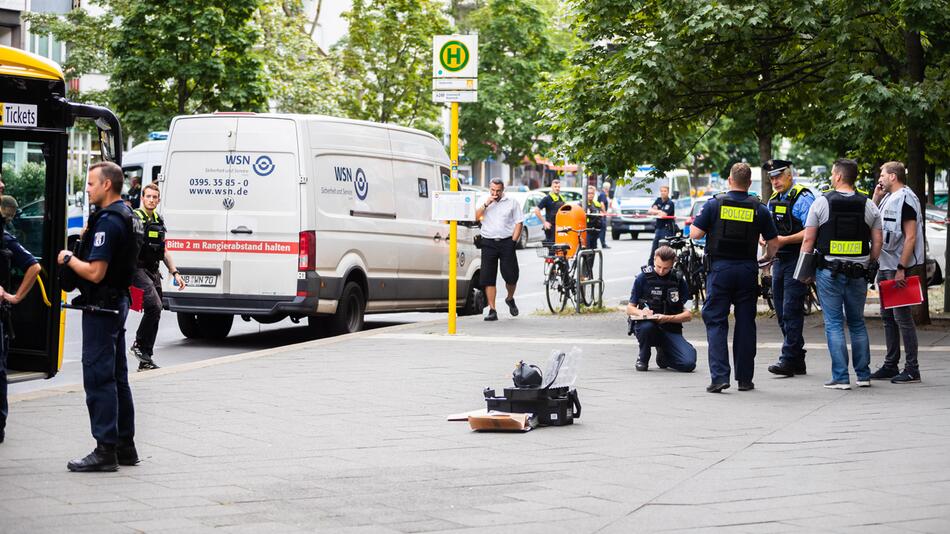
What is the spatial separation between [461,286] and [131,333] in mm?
4483

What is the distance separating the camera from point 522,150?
5419 centimetres

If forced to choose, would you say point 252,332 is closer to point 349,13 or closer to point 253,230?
point 253,230

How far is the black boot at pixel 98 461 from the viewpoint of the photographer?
288 inches

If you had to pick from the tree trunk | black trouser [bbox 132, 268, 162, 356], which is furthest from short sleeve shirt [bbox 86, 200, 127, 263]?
the tree trunk

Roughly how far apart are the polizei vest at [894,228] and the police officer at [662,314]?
1.77 meters

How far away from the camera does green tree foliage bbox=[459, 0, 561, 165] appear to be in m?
51.8

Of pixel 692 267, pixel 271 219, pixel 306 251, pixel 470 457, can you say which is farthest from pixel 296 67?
pixel 470 457

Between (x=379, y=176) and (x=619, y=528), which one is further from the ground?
(x=379, y=176)

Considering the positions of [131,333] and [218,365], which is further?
[131,333]

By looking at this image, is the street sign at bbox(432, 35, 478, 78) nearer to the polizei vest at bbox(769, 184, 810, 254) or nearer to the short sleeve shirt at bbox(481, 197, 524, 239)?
the short sleeve shirt at bbox(481, 197, 524, 239)

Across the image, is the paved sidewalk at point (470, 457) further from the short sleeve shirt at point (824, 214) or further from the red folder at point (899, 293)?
the short sleeve shirt at point (824, 214)

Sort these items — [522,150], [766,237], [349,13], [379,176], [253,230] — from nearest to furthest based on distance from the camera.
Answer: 1. [766,237]
2. [253,230]
3. [379,176]
4. [349,13]
5. [522,150]

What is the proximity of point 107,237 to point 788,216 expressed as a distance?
267 inches

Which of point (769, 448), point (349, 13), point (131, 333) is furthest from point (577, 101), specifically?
point (349, 13)
